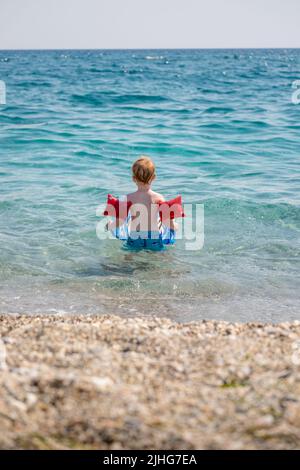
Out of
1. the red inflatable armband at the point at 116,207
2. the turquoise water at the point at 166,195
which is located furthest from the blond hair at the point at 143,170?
the turquoise water at the point at 166,195

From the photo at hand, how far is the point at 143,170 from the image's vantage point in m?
6.83

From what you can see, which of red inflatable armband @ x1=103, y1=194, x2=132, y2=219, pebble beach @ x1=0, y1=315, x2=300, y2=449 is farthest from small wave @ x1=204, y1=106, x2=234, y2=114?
pebble beach @ x1=0, y1=315, x2=300, y2=449

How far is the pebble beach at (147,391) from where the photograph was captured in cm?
268

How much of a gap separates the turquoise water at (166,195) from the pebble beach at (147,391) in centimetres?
176

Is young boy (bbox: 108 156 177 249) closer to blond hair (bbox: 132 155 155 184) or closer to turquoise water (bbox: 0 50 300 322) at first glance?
blond hair (bbox: 132 155 155 184)

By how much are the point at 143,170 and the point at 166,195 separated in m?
3.28

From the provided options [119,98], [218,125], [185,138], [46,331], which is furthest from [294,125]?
[46,331]

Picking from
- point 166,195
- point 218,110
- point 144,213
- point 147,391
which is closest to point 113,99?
point 218,110

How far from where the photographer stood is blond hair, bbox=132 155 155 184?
6.82 meters

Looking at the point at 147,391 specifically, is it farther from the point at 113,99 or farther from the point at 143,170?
the point at 113,99

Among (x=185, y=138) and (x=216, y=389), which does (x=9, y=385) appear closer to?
(x=216, y=389)

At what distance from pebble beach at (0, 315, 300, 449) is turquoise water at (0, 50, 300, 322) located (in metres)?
1.76

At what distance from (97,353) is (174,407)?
755 mm
